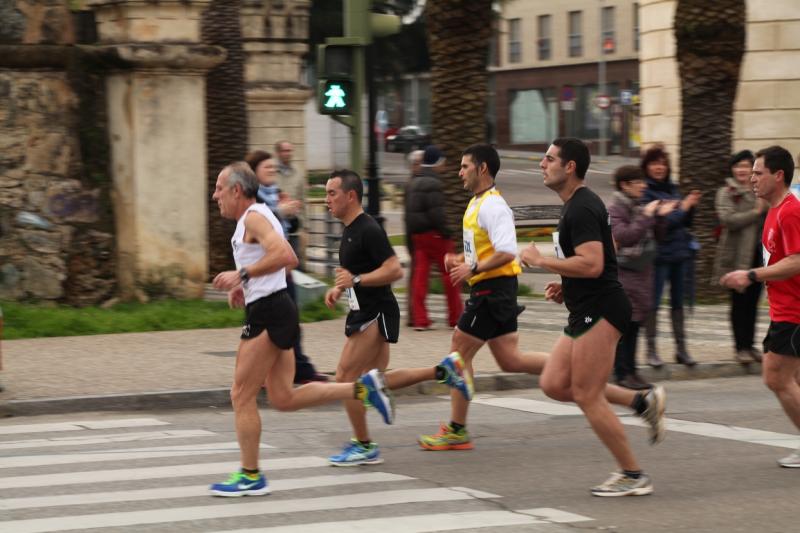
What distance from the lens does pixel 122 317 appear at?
15.8 meters

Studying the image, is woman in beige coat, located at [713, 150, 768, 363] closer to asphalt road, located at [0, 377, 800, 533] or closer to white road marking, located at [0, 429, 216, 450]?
asphalt road, located at [0, 377, 800, 533]

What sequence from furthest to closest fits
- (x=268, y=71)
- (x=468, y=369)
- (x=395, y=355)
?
(x=268, y=71), (x=395, y=355), (x=468, y=369)

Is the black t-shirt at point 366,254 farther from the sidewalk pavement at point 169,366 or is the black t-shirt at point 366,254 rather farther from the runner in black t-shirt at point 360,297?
the sidewalk pavement at point 169,366

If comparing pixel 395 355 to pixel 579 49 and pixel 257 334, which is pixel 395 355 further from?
pixel 579 49

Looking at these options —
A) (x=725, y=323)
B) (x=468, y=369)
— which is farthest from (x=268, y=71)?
(x=468, y=369)

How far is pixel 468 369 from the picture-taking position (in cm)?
915

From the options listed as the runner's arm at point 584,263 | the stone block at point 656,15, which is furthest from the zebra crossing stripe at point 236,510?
the stone block at point 656,15

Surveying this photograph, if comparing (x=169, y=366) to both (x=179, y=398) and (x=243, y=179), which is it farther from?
(x=243, y=179)

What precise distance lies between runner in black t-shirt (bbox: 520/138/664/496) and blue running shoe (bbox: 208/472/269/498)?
64.6 inches

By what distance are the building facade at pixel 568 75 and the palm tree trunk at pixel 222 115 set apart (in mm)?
40677

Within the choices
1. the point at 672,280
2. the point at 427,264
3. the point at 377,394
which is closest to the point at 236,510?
the point at 377,394

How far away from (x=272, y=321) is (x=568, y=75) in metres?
63.4

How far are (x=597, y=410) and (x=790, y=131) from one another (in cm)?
1562

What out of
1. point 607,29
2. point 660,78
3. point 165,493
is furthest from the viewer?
point 607,29
